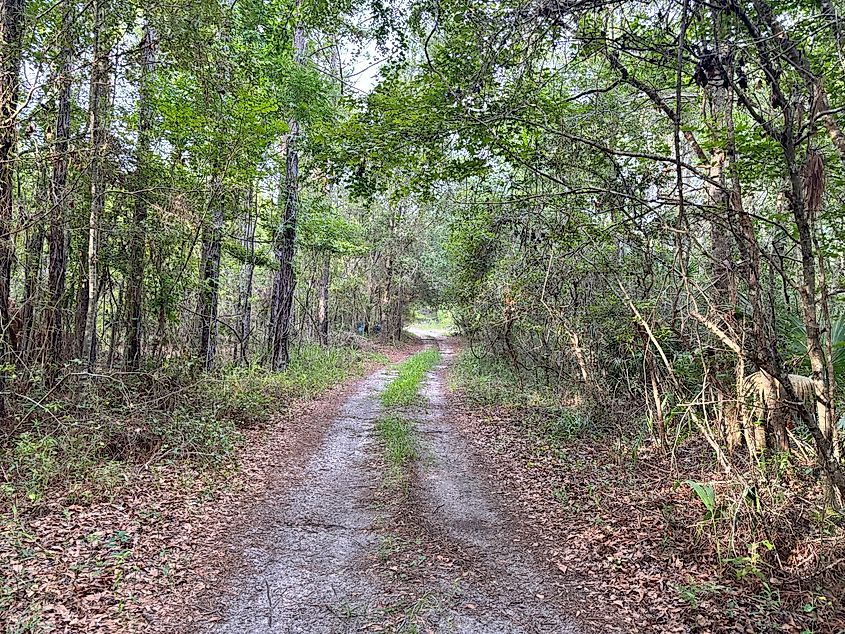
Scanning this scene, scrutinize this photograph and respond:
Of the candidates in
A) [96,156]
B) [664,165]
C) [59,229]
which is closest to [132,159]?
[96,156]

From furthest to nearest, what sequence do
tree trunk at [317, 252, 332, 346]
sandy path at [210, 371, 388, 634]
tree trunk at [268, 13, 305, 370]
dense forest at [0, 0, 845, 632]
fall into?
1. tree trunk at [317, 252, 332, 346]
2. tree trunk at [268, 13, 305, 370]
3. dense forest at [0, 0, 845, 632]
4. sandy path at [210, 371, 388, 634]

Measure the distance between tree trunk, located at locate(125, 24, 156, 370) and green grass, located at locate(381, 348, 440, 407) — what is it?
18.6 feet

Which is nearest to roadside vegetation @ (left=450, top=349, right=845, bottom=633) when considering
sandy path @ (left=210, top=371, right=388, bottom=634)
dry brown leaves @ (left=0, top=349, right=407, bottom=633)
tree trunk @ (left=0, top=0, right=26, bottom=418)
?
sandy path @ (left=210, top=371, right=388, bottom=634)

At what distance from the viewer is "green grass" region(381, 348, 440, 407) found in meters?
12.8

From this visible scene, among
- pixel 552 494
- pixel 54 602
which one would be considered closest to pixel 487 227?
pixel 552 494

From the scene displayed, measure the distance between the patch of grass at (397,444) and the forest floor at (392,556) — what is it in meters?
0.10

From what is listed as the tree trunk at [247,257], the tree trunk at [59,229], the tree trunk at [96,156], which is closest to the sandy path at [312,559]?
the tree trunk at [96,156]

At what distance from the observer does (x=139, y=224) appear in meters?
8.48

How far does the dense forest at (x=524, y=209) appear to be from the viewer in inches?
175

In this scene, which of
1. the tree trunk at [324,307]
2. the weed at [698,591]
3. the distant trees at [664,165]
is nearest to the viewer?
the weed at [698,591]

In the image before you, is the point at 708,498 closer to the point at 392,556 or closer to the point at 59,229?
the point at 392,556

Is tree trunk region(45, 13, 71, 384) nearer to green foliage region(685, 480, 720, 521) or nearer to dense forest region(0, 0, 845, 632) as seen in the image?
dense forest region(0, 0, 845, 632)

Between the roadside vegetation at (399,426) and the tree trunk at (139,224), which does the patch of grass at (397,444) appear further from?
the tree trunk at (139,224)

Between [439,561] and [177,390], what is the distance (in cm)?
613
